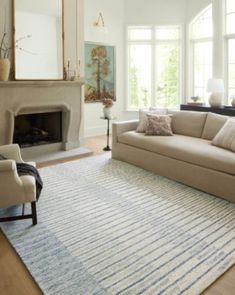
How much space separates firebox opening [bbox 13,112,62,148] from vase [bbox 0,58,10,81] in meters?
0.98

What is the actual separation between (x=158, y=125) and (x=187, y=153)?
965 millimetres

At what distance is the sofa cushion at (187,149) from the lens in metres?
3.28

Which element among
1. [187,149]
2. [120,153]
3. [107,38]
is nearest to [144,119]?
[120,153]

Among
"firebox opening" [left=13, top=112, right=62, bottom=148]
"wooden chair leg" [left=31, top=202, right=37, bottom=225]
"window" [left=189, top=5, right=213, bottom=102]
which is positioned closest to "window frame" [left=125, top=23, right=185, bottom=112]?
"window" [left=189, top=5, right=213, bottom=102]

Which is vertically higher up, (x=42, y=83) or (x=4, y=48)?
(x=4, y=48)

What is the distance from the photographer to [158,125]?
449cm

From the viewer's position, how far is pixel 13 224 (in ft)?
9.03

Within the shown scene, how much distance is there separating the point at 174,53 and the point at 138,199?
487 centimetres

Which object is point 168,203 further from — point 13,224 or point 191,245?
point 13,224

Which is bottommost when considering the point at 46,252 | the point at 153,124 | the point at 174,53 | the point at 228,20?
the point at 46,252

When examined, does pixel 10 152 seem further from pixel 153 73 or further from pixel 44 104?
pixel 153 73

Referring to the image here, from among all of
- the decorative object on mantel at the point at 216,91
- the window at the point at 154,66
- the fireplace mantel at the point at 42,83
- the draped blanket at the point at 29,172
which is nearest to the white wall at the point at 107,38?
the window at the point at 154,66

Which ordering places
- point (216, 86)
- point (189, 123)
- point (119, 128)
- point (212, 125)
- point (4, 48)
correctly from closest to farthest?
point (212, 125)
point (189, 123)
point (4, 48)
point (119, 128)
point (216, 86)

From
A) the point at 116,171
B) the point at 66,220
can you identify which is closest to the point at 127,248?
the point at 66,220
